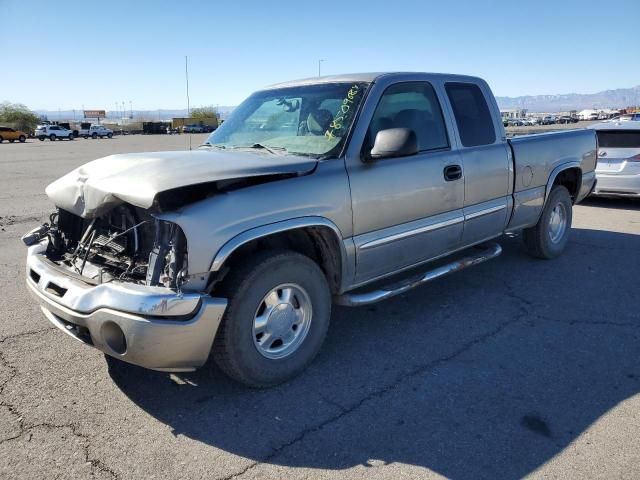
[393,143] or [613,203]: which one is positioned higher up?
[393,143]

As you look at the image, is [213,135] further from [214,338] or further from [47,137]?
[47,137]

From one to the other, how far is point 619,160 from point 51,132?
189 ft

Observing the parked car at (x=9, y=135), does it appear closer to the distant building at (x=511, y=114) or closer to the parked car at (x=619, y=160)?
the distant building at (x=511, y=114)

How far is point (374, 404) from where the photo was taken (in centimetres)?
316

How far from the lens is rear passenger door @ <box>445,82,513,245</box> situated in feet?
15.1

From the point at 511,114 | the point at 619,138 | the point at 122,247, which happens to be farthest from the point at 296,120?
the point at 511,114

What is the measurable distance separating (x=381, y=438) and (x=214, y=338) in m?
1.10

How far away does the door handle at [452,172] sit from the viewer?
4309mm

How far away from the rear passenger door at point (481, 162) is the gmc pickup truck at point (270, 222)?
0.07ft

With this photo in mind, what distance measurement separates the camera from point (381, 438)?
112 inches

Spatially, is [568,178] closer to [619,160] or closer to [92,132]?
[619,160]

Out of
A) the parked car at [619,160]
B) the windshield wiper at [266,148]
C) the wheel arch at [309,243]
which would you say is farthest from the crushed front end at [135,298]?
the parked car at [619,160]

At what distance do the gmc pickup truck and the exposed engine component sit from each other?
0.04 feet

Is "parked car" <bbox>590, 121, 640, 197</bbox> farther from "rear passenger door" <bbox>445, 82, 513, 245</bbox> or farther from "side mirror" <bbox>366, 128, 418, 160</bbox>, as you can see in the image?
"side mirror" <bbox>366, 128, 418, 160</bbox>
